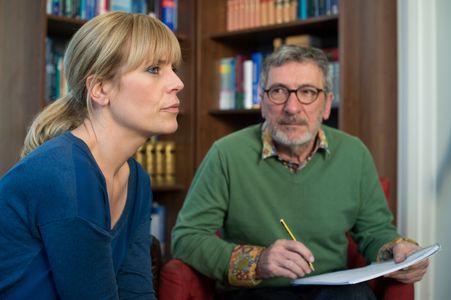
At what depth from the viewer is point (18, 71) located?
96.7 inches

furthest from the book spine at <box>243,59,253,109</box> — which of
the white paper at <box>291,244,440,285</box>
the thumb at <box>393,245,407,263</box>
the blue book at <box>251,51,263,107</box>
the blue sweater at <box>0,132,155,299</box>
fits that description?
the blue sweater at <box>0,132,155,299</box>

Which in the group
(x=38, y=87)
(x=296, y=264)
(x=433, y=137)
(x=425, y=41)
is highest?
Result: (x=425, y=41)

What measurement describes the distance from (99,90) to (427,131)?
63.8 inches

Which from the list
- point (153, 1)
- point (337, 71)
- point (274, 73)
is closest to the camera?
point (274, 73)

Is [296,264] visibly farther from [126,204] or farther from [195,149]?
[195,149]

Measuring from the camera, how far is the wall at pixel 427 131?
2.38 metres

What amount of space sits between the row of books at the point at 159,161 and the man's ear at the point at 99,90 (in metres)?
1.88

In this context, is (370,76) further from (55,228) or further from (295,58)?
(55,228)

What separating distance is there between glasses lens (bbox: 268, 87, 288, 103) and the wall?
2.62ft

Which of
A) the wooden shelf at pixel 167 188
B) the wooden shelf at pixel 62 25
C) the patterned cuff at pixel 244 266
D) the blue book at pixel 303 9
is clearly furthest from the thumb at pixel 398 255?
the wooden shelf at pixel 62 25

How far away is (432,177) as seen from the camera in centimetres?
240

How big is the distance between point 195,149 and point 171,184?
0.24m

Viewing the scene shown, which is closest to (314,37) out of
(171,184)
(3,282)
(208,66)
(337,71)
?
(337,71)

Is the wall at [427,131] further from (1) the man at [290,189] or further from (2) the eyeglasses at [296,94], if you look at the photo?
(2) the eyeglasses at [296,94]
